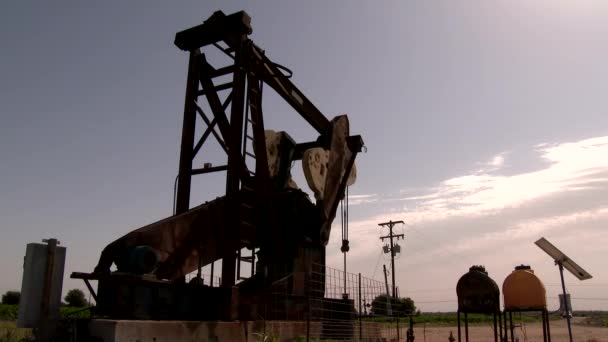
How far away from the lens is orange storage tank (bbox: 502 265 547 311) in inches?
350

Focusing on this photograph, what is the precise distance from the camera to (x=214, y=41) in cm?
1008

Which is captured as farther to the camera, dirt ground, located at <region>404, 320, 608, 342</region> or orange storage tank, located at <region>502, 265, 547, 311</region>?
dirt ground, located at <region>404, 320, 608, 342</region>

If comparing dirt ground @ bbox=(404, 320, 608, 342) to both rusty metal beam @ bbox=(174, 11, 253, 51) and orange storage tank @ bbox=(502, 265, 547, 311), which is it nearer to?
orange storage tank @ bbox=(502, 265, 547, 311)

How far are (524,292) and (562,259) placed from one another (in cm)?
170

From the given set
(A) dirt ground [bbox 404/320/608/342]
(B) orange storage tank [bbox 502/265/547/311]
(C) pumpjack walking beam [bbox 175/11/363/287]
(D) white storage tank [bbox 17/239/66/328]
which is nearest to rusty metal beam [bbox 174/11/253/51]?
(C) pumpjack walking beam [bbox 175/11/363/287]

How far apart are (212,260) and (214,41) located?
14.0 feet

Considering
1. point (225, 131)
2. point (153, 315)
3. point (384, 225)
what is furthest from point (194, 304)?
point (384, 225)

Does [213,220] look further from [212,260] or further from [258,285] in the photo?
[258,285]

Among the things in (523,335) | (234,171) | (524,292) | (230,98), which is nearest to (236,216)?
(234,171)

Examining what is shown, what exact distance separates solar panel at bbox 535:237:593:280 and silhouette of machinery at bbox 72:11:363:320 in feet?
14.4

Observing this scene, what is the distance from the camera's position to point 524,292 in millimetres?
8984

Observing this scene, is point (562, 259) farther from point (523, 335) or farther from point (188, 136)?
point (523, 335)

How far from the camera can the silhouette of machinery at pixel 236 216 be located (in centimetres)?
661

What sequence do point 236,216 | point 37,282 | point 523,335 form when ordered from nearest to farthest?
point 37,282 → point 236,216 → point 523,335
